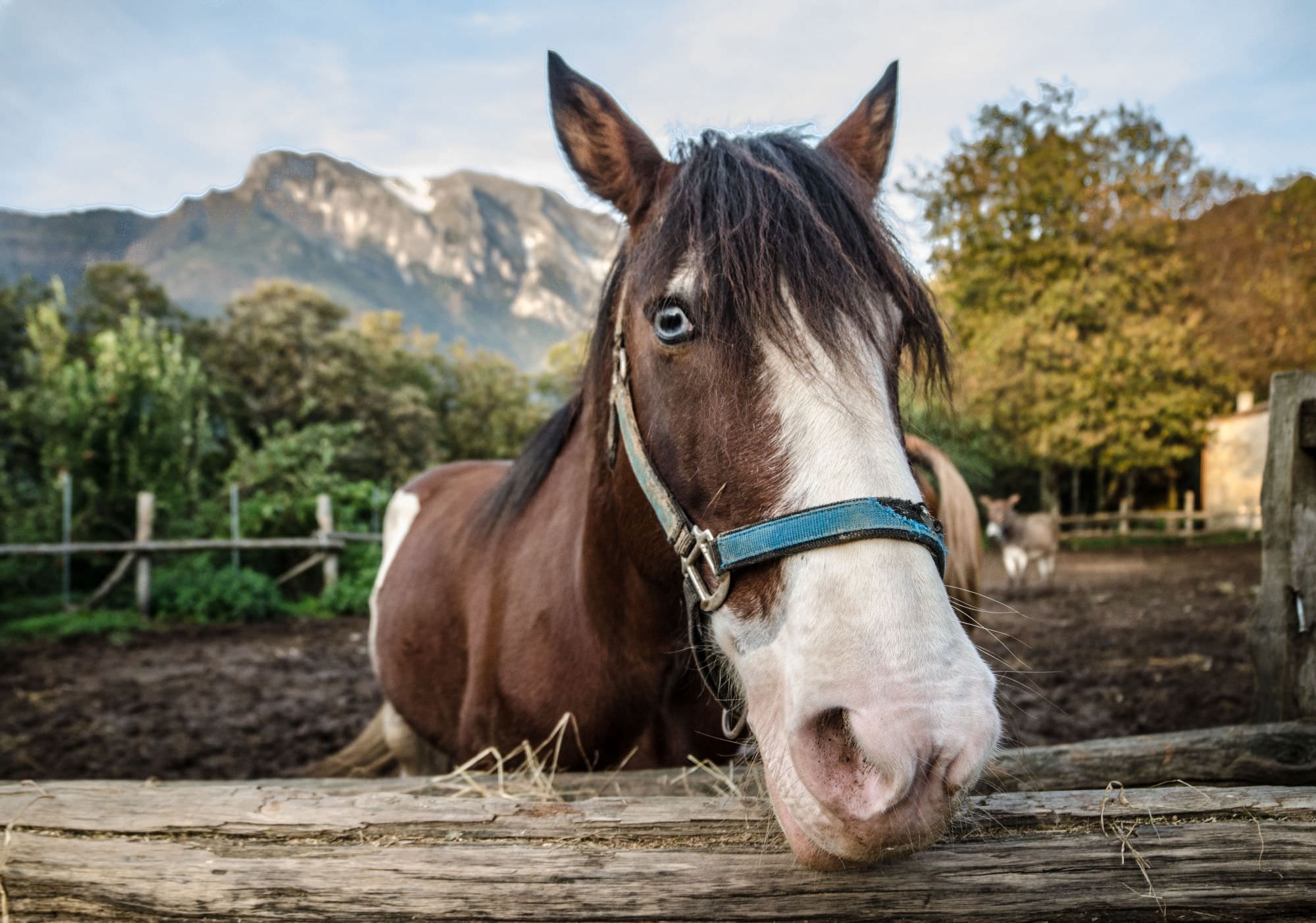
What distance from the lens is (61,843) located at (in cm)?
133

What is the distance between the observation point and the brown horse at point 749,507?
99 cm

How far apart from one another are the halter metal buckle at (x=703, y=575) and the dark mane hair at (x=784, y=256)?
35 centimetres

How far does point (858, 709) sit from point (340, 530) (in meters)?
15.0

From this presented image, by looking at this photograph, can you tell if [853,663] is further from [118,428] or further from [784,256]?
[118,428]

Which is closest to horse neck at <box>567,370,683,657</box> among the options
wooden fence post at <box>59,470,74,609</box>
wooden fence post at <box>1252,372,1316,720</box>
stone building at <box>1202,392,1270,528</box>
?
wooden fence post at <box>1252,372,1316,720</box>

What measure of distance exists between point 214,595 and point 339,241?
11391 cm

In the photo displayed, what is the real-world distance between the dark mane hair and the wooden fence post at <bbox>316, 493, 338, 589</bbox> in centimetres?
1287

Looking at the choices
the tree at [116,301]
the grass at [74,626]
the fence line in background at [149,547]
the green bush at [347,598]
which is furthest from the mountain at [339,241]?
the grass at [74,626]

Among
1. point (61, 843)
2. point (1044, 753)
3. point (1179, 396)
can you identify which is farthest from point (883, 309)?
point (1179, 396)

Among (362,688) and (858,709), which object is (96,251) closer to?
(362,688)

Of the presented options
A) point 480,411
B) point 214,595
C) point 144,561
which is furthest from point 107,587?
point 480,411

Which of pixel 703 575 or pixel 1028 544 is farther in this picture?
pixel 1028 544

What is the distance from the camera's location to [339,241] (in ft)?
361

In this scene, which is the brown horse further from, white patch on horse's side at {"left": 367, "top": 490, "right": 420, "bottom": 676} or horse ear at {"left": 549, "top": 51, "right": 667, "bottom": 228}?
white patch on horse's side at {"left": 367, "top": 490, "right": 420, "bottom": 676}
